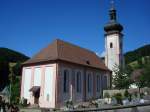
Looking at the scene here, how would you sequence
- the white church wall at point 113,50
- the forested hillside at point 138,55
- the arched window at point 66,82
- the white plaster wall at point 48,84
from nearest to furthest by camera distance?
A: the white plaster wall at point 48,84, the arched window at point 66,82, the white church wall at point 113,50, the forested hillside at point 138,55

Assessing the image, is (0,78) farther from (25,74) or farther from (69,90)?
(69,90)

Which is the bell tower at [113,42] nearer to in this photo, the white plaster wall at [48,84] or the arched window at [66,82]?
the arched window at [66,82]

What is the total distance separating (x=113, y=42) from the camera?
5172cm

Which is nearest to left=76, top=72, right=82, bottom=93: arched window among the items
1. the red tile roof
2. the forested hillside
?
the red tile roof

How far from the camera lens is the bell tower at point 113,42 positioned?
51.1 m

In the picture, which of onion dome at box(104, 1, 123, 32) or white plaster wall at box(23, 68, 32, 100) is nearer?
white plaster wall at box(23, 68, 32, 100)

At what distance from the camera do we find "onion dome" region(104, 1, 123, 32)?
51.1m

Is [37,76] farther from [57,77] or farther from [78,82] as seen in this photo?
[78,82]

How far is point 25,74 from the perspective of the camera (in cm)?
3722

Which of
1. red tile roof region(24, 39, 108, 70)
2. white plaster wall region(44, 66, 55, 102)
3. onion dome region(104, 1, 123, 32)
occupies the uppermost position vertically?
onion dome region(104, 1, 123, 32)

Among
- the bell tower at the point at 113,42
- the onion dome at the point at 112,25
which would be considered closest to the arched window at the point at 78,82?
the bell tower at the point at 113,42

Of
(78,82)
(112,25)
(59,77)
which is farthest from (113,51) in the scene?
(59,77)

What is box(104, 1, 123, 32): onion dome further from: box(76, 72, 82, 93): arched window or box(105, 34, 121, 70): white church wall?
box(76, 72, 82, 93): arched window

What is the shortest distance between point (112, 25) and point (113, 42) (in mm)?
3773
